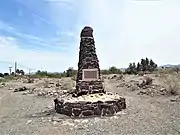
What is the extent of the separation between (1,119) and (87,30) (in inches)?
252

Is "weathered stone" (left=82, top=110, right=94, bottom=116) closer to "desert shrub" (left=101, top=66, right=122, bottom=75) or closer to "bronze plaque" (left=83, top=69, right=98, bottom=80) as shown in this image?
"bronze plaque" (left=83, top=69, right=98, bottom=80)

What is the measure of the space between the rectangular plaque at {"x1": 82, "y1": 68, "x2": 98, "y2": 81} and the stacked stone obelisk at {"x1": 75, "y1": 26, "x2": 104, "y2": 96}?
6.0 inches

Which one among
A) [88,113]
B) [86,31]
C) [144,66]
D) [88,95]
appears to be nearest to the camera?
[88,113]

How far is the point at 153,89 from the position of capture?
2270 cm

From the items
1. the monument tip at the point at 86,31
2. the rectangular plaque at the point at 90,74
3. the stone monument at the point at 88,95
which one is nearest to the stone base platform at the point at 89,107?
the stone monument at the point at 88,95

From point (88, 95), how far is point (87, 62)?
5.83ft

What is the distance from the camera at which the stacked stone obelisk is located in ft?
48.8

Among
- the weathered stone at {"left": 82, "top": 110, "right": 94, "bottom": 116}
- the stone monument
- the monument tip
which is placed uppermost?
the monument tip

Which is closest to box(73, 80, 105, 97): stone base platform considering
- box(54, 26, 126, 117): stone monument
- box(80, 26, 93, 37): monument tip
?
box(54, 26, 126, 117): stone monument

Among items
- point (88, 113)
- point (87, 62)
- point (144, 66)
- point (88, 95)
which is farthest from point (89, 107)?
point (144, 66)

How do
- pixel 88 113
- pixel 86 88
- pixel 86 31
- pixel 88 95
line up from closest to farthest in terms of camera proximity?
pixel 88 113, pixel 88 95, pixel 86 88, pixel 86 31

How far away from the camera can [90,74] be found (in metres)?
15.0

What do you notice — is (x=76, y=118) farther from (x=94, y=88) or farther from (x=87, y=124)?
(x=94, y=88)

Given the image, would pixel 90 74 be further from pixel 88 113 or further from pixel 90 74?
pixel 88 113
